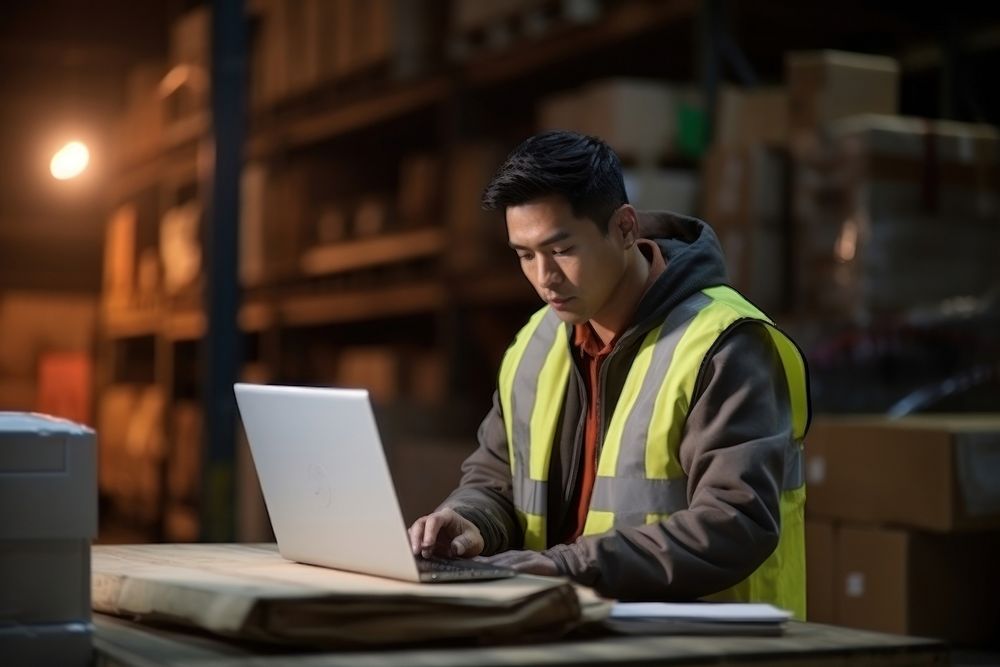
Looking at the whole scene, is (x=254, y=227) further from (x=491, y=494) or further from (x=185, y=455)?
(x=491, y=494)

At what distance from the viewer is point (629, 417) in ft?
9.23

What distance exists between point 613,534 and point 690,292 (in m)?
0.61

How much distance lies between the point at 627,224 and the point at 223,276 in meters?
4.79

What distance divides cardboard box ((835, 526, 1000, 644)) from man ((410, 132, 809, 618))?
79.0 inches

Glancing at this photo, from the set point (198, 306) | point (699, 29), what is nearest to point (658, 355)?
point (699, 29)

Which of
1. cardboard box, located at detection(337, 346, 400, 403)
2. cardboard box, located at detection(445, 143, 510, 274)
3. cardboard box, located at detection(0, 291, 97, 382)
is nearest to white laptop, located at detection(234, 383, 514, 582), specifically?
cardboard box, located at detection(445, 143, 510, 274)

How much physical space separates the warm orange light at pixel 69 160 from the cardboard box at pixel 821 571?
135 inches

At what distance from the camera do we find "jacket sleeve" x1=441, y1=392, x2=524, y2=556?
2.99 meters

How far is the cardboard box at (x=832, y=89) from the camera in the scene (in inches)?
225

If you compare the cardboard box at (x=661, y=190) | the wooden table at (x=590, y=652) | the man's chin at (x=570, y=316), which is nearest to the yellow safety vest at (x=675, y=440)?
the man's chin at (x=570, y=316)

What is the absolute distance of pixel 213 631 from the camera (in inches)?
81.4

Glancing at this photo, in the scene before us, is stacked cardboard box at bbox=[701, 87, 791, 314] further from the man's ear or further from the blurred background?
the man's ear

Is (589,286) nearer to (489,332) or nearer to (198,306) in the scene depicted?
(489,332)

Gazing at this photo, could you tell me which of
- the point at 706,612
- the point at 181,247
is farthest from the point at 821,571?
the point at 181,247
